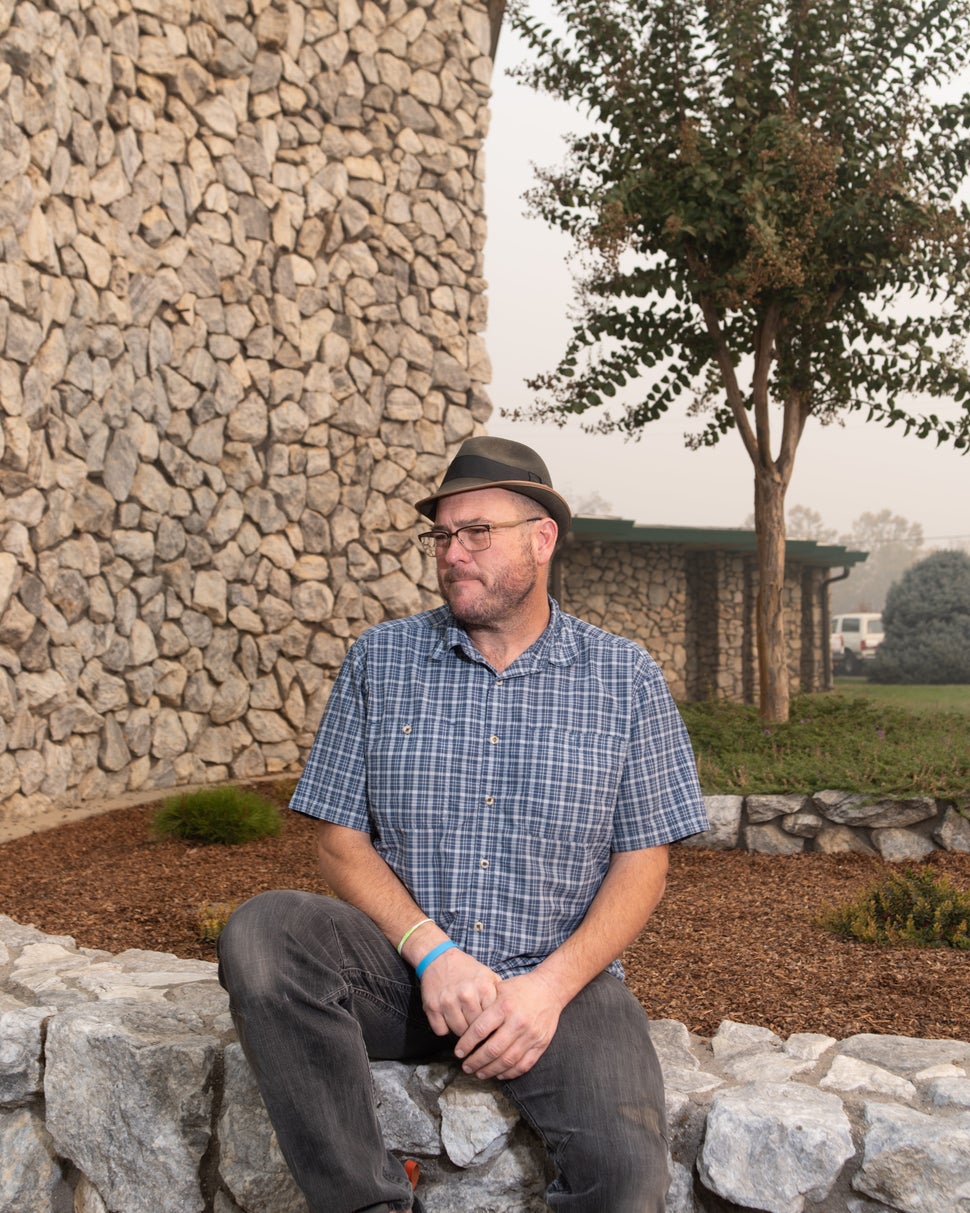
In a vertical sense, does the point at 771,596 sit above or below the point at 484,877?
above

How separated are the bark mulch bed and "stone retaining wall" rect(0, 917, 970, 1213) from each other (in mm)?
460

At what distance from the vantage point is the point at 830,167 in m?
8.10

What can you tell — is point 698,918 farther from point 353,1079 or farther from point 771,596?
point 771,596

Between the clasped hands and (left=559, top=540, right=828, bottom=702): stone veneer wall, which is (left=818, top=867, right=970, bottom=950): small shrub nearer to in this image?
the clasped hands

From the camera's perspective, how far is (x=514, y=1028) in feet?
7.24

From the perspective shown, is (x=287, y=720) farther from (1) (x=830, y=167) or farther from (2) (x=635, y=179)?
(1) (x=830, y=167)

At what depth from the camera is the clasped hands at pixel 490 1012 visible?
2.22 meters

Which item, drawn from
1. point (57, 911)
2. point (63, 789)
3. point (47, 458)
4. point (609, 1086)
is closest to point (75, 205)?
point (47, 458)

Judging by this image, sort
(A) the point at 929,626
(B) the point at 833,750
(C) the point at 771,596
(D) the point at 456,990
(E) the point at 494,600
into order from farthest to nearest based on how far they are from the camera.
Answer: (A) the point at 929,626 → (C) the point at 771,596 → (B) the point at 833,750 → (E) the point at 494,600 → (D) the point at 456,990

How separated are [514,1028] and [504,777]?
1.71ft

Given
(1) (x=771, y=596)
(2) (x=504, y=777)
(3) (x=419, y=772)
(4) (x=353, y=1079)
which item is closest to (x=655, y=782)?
(2) (x=504, y=777)

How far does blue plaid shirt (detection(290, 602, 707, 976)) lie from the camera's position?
8.13 feet

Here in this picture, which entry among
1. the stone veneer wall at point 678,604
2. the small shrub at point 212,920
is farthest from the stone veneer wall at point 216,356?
the stone veneer wall at point 678,604

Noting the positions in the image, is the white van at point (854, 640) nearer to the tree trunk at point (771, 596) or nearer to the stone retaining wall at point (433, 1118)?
the tree trunk at point (771, 596)
